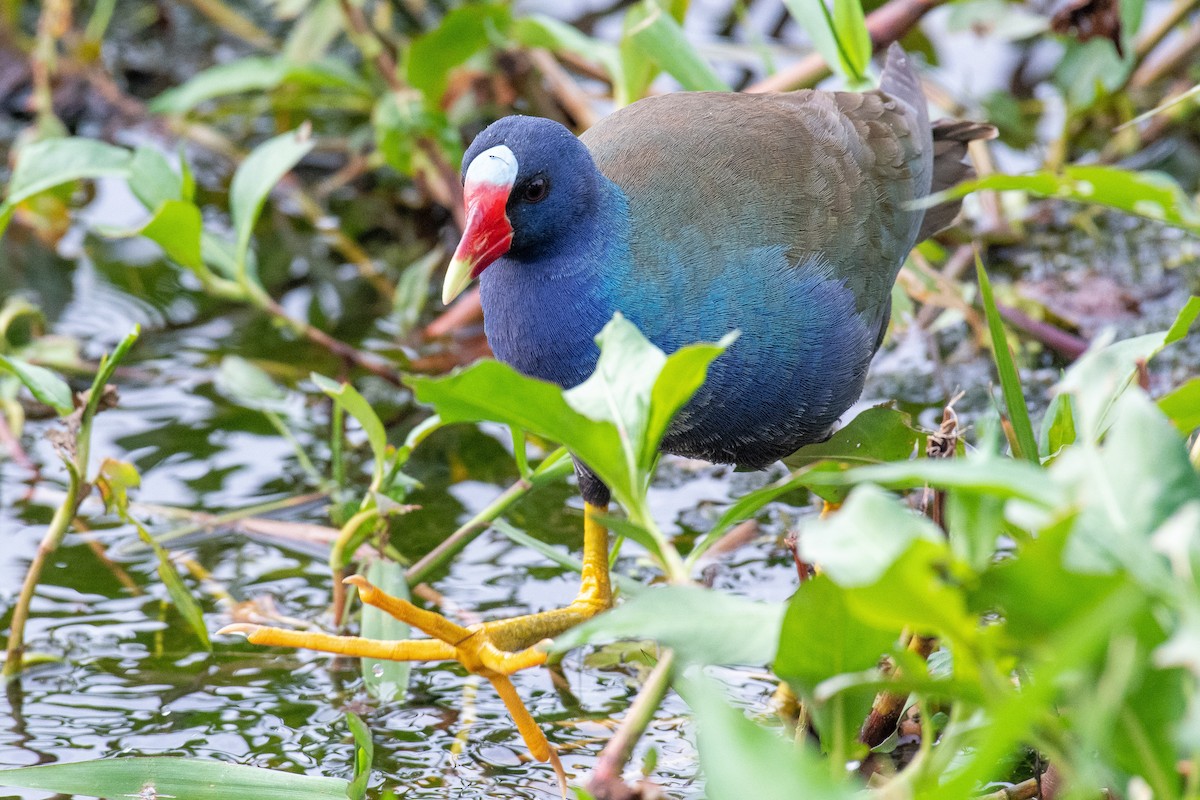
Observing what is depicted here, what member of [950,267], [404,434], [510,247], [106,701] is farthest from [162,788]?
[950,267]

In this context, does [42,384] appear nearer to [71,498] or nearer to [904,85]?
[71,498]

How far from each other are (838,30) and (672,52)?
337mm

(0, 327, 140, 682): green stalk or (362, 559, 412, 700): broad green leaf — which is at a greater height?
(0, 327, 140, 682): green stalk

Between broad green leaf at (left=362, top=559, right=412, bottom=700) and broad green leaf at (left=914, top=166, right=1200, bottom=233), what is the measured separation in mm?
1131

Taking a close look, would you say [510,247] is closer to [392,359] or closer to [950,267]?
[392,359]

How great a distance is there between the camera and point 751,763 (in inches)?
38.9

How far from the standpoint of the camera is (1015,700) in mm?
920

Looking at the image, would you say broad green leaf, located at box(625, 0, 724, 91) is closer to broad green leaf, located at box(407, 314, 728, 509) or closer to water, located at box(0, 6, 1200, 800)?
water, located at box(0, 6, 1200, 800)

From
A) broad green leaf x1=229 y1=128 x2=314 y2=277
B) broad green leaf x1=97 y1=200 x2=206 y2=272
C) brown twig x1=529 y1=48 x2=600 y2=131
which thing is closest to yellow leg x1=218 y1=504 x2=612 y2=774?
broad green leaf x1=97 y1=200 x2=206 y2=272

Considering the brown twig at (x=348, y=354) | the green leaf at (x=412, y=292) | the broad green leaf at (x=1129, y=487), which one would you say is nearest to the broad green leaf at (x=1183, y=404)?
the broad green leaf at (x=1129, y=487)

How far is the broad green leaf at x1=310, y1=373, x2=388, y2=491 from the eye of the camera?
2.03 metres

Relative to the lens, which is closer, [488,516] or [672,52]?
[488,516]

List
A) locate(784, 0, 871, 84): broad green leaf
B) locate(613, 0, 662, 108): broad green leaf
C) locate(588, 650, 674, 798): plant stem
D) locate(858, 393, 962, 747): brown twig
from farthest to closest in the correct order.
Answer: locate(613, 0, 662, 108): broad green leaf → locate(784, 0, 871, 84): broad green leaf → locate(858, 393, 962, 747): brown twig → locate(588, 650, 674, 798): plant stem

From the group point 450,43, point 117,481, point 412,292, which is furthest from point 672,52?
point 117,481
